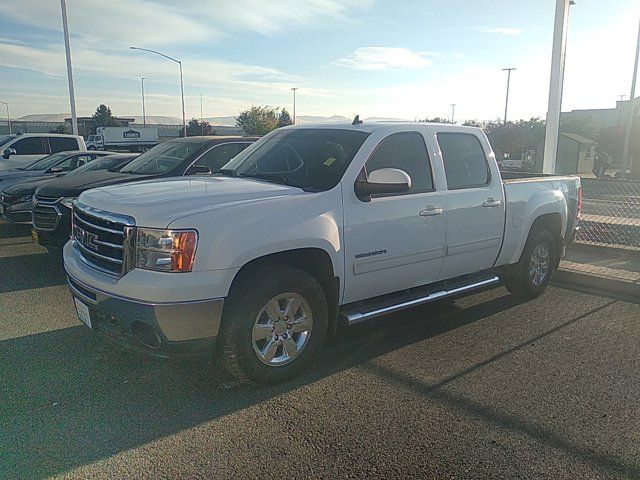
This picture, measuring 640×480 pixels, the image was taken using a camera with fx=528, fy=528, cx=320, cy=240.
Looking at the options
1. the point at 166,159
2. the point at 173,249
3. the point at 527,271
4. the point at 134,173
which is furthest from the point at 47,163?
the point at 527,271

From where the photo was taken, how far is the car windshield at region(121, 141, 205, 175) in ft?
26.1

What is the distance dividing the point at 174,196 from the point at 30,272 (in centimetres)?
455

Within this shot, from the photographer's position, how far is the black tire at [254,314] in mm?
3592

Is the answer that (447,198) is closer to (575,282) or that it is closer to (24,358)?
(575,282)

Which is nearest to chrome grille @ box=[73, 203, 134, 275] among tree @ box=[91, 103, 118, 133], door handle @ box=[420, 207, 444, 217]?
door handle @ box=[420, 207, 444, 217]

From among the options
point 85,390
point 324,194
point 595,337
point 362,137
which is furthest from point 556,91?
point 85,390

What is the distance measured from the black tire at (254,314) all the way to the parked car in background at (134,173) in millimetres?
3714

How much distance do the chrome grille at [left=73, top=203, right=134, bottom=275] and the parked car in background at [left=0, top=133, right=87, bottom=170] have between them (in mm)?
11642

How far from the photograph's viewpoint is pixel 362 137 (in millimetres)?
4605

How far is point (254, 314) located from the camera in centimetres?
366

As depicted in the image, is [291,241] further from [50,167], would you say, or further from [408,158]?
[50,167]

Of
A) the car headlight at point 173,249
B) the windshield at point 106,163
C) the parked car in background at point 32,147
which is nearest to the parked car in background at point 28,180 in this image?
the windshield at point 106,163

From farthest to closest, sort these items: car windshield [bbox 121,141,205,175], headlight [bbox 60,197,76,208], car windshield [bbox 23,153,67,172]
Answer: car windshield [bbox 23,153,67,172] < car windshield [bbox 121,141,205,175] < headlight [bbox 60,197,76,208]

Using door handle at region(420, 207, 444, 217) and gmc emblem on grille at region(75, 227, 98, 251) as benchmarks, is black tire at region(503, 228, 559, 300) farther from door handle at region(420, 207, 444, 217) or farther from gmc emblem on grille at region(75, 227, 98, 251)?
gmc emblem on grille at region(75, 227, 98, 251)
